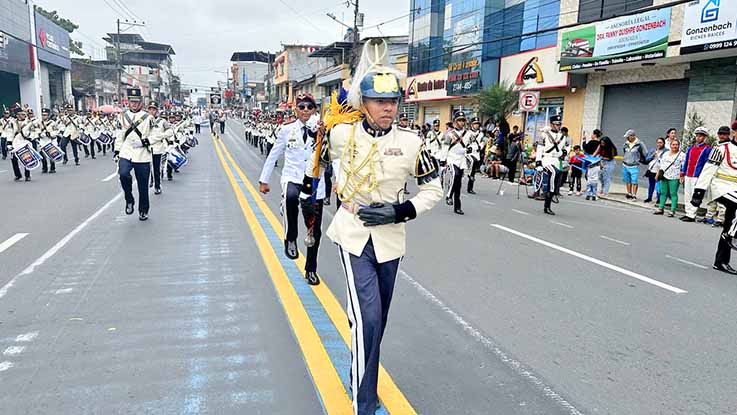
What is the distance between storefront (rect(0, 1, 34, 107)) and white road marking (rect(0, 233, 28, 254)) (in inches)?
1219

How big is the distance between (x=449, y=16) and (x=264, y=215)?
27.9 metres

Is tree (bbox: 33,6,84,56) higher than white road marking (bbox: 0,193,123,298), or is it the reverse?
tree (bbox: 33,6,84,56)

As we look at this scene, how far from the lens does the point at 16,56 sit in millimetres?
35438

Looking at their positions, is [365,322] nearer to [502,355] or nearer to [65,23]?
[502,355]

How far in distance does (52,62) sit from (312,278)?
45.9 metres

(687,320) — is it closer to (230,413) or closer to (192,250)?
(230,413)

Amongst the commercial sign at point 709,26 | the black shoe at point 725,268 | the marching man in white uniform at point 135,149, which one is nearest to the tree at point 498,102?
the commercial sign at point 709,26

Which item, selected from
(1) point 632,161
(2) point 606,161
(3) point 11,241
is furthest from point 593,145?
(3) point 11,241

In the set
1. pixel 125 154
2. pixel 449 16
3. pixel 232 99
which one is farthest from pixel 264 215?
pixel 232 99

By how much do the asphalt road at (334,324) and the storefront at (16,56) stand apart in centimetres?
Result: 3094

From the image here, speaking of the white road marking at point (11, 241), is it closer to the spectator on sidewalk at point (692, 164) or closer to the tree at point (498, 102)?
the spectator on sidewalk at point (692, 164)

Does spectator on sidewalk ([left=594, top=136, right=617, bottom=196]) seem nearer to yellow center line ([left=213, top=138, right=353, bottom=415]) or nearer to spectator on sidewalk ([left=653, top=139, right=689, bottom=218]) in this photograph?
spectator on sidewalk ([left=653, top=139, right=689, bottom=218])

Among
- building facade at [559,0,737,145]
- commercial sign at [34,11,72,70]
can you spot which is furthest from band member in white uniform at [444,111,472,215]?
commercial sign at [34,11,72,70]

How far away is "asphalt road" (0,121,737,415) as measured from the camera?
3.53m
